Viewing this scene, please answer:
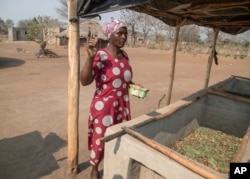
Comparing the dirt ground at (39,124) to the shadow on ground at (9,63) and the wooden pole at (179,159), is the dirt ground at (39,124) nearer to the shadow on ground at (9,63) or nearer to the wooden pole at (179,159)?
the wooden pole at (179,159)

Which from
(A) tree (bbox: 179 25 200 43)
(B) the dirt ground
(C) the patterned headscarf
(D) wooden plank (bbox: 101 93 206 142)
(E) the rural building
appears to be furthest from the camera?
(E) the rural building

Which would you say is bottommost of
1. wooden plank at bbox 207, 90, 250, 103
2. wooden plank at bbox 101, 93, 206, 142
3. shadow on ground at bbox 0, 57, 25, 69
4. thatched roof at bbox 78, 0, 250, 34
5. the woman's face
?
shadow on ground at bbox 0, 57, 25, 69

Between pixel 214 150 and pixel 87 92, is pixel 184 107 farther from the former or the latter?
pixel 87 92

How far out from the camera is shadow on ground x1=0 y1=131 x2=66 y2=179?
10.3 feet

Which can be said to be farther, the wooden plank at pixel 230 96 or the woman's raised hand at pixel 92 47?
the wooden plank at pixel 230 96

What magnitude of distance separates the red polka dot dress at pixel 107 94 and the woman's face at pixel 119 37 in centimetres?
14

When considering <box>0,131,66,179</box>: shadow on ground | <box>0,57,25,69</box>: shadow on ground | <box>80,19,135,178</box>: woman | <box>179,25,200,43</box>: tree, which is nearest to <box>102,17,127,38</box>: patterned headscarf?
<box>80,19,135,178</box>: woman

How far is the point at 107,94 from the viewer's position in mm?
2658

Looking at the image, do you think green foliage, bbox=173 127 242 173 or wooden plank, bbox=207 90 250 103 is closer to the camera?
green foliage, bbox=173 127 242 173

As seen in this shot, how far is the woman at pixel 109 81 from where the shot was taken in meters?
2.56

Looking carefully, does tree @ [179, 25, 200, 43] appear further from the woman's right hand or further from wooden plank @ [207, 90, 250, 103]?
the woman's right hand

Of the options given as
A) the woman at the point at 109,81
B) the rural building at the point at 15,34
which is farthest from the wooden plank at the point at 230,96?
the rural building at the point at 15,34

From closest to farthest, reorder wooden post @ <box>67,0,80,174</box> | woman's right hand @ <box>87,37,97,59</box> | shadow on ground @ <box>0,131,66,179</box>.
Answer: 1. woman's right hand @ <box>87,37,97,59</box>
2. wooden post @ <box>67,0,80,174</box>
3. shadow on ground @ <box>0,131,66,179</box>

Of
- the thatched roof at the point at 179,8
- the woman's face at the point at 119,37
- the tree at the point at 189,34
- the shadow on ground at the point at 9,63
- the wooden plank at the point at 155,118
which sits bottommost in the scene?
the shadow on ground at the point at 9,63
